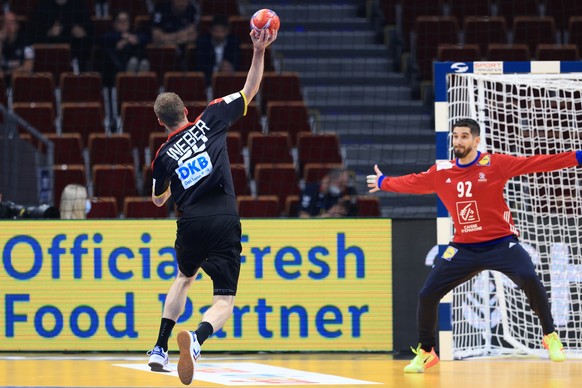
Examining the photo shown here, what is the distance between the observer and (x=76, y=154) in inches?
577

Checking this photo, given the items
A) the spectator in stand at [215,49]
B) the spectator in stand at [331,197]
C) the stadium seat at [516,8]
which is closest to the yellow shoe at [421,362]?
the spectator in stand at [331,197]

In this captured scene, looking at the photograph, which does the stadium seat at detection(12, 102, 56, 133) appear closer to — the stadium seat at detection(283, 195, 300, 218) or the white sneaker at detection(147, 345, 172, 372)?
the stadium seat at detection(283, 195, 300, 218)

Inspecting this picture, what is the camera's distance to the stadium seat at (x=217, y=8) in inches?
683

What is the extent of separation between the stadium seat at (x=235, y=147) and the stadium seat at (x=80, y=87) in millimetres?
2249

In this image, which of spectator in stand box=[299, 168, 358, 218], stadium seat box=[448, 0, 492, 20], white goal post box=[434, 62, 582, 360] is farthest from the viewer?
stadium seat box=[448, 0, 492, 20]

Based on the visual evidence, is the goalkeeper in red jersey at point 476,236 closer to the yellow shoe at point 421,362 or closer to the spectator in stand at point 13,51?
the yellow shoe at point 421,362

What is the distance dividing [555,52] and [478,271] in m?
7.40

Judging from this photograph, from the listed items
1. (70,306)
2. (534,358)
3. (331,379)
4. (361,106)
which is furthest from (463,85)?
(361,106)

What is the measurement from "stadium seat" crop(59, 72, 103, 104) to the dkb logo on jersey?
25.3 ft

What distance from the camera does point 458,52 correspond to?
16.0 metres

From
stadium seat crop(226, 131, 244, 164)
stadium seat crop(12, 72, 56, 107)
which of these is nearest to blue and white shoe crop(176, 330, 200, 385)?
stadium seat crop(226, 131, 244, 164)

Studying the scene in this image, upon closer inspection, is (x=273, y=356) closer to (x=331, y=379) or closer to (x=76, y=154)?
(x=331, y=379)

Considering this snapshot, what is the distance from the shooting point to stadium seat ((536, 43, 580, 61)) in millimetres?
15930

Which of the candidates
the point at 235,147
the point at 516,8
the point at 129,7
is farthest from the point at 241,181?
the point at 516,8
